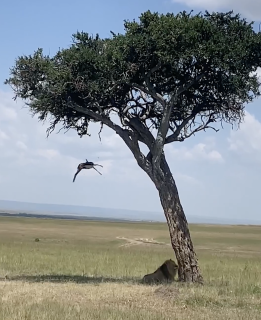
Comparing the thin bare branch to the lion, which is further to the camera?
the thin bare branch

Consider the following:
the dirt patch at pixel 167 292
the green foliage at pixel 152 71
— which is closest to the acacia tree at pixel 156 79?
the green foliage at pixel 152 71

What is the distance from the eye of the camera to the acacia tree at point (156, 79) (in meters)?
18.0

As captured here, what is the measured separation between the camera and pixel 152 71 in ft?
61.0

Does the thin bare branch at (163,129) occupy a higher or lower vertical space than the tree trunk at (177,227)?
higher

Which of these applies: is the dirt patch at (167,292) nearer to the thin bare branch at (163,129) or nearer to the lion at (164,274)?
the lion at (164,274)

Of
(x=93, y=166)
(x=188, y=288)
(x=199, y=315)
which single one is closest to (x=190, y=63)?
(x=93, y=166)

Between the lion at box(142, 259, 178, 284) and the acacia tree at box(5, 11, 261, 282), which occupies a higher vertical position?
the acacia tree at box(5, 11, 261, 282)

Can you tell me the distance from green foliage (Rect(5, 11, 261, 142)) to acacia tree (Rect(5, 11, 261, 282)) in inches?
1.2

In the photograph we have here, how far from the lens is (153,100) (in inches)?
798

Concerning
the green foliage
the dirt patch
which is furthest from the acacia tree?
the dirt patch

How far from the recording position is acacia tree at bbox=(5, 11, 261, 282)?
18016 mm

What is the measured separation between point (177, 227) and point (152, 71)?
4794 mm

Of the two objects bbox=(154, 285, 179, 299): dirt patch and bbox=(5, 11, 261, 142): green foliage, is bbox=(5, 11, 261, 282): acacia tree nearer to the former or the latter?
bbox=(5, 11, 261, 142): green foliage

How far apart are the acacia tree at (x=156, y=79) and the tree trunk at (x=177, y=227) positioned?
3cm
